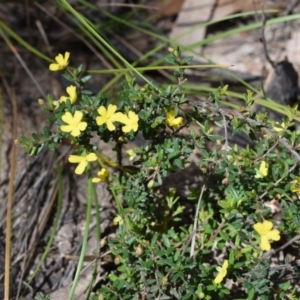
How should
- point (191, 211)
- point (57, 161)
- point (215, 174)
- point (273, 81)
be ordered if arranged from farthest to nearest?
point (273, 81) → point (57, 161) → point (191, 211) → point (215, 174)

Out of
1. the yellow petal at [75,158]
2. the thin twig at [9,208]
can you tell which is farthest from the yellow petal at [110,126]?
the thin twig at [9,208]

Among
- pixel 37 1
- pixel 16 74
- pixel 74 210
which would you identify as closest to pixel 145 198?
pixel 74 210

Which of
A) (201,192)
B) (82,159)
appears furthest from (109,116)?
(201,192)

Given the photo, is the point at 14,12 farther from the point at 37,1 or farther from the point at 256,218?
the point at 256,218

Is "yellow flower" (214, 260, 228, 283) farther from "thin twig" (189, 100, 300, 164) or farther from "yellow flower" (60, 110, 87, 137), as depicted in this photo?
"yellow flower" (60, 110, 87, 137)

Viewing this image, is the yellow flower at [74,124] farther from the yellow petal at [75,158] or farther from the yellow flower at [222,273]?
the yellow flower at [222,273]

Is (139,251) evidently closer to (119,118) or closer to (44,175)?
(119,118)
